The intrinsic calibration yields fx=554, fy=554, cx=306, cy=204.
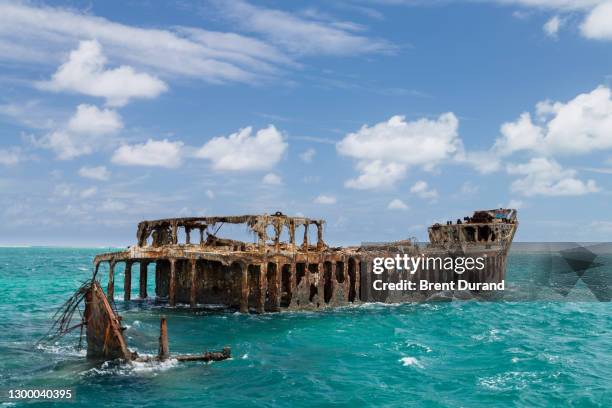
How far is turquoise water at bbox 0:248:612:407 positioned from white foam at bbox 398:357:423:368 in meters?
0.04

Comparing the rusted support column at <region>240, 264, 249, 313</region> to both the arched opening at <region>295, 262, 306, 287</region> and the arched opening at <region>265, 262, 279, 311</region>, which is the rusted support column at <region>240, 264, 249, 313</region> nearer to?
the arched opening at <region>265, 262, 279, 311</region>

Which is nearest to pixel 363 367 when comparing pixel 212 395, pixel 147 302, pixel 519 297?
pixel 212 395

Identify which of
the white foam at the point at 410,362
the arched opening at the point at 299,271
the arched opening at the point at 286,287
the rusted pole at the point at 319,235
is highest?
the rusted pole at the point at 319,235

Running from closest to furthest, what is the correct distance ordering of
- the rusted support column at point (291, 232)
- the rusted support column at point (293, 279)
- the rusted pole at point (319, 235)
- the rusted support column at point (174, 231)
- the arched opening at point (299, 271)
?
the rusted support column at point (293, 279) → the rusted support column at point (291, 232) → the arched opening at point (299, 271) → the rusted support column at point (174, 231) → the rusted pole at point (319, 235)

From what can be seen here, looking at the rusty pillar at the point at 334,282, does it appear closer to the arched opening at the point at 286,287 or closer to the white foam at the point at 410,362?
the arched opening at the point at 286,287

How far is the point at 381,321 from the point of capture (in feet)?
112

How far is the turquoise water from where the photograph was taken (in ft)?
61.3

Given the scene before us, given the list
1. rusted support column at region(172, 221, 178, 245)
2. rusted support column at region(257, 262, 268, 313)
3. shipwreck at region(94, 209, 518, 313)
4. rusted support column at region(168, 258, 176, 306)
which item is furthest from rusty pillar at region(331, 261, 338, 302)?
rusted support column at region(172, 221, 178, 245)

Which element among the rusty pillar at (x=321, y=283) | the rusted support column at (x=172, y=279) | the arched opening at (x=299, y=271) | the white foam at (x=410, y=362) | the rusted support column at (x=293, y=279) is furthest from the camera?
the arched opening at (x=299, y=271)

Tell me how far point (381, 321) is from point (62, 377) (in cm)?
1946

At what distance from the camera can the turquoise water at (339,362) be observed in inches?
735

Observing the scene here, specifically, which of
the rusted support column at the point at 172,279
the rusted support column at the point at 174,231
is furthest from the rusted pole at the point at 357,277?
the rusted support column at the point at 174,231

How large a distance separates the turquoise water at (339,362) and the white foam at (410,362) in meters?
0.04

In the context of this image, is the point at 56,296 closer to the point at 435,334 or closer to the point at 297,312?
the point at 297,312
